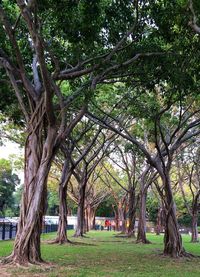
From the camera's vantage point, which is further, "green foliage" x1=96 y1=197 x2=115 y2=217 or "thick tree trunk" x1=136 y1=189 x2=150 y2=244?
"green foliage" x1=96 y1=197 x2=115 y2=217

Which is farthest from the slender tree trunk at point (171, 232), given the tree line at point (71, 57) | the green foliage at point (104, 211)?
the green foliage at point (104, 211)

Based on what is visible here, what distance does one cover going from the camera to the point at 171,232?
608 inches

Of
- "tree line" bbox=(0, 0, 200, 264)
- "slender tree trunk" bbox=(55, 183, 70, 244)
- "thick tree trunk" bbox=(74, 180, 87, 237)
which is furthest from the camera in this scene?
"thick tree trunk" bbox=(74, 180, 87, 237)

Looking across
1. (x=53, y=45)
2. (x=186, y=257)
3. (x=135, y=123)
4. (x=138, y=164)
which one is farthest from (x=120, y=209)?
(x=53, y=45)

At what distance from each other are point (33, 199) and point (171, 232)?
21.0ft

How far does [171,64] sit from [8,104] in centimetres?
576

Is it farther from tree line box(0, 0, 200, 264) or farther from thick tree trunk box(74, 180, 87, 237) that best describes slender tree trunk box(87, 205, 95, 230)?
tree line box(0, 0, 200, 264)

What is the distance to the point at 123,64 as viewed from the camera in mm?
11688

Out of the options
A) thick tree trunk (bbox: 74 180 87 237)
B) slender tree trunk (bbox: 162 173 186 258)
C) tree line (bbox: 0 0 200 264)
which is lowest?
slender tree trunk (bbox: 162 173 186 258)

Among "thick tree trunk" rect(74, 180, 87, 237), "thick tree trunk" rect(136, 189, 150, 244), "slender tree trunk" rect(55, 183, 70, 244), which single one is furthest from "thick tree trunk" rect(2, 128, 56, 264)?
"thick tree trunk" rect(74, 180, 87, 237)

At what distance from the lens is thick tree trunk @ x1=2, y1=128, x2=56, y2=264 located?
34.7ft

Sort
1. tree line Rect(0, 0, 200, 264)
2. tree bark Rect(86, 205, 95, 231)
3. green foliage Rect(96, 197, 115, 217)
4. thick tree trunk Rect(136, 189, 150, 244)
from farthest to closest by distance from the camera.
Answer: green foliage Rect(96, 197, 115, 217) < tree bark Rect(86, 205, 95, 231) < thick tree trunk Rect(136, 189, 150, 244) < tree line Rect(0, 0, 200, 264)

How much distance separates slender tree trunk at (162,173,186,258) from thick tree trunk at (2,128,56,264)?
5832 mm

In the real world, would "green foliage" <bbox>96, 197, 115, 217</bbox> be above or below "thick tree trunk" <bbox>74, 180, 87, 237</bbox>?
above
